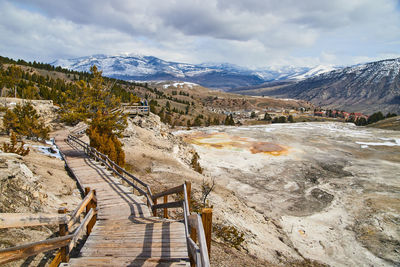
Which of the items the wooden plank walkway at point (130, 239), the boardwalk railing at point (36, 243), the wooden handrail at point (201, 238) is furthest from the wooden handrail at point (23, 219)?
the wooden handrail at point (201, 238)

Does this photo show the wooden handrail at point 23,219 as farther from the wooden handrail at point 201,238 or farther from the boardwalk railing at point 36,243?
the wooden handrail at point 201,238

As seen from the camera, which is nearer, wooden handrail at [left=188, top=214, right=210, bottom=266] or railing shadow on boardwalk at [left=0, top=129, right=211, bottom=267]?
wooden handrail at [left=188, top=214, right=210, bottom=266]

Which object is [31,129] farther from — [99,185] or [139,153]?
[99,185]

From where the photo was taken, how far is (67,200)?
10.7 m

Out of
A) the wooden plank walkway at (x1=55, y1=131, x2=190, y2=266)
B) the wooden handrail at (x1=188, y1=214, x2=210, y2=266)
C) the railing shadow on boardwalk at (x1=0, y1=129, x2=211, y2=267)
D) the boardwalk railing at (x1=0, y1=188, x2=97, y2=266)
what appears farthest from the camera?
the wooden plank walkway at (x1=55, y1=131, x2=190, y2=266)

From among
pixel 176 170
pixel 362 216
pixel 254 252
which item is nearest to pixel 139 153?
pixel 176 170

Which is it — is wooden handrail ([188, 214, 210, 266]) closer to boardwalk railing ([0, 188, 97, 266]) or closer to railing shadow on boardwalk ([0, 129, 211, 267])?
railing shadow on boardwalk ([0, 129, 211, 267])

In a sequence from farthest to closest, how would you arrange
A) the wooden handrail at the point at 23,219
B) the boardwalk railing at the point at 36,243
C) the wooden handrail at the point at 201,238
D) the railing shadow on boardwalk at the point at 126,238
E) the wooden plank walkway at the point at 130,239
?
the wooden plank walkway at the point at 130,239, the railing shadow on boardwalk at the point at 126,238, the wooden handrail at the point at 23,219, the boardwalk railing at the point at 36,243, the wooden handrail at the point at 201,238

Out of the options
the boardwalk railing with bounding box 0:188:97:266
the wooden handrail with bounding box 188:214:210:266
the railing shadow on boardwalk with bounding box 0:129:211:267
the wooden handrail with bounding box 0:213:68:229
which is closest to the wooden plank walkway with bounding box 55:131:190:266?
the railing shadow on boardwalk with bounding box 0:129:211:267

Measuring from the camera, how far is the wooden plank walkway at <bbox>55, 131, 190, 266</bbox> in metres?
5.73

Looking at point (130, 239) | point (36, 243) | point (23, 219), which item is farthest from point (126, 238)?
point (23, 219)

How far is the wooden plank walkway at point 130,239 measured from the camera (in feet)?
18.8

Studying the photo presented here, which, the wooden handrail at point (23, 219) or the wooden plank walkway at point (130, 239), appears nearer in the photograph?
the wooden handrail at point (23, 219)

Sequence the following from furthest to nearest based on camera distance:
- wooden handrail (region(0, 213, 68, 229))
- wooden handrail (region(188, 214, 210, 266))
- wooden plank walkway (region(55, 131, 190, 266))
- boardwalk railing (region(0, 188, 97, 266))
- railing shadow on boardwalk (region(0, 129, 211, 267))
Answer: wooden plank walkway (region(55, 131, 190, 266)) < railing shadow on boardwalk (region(0, 129, 211, 267)) < wooden handrail (region(0, 213, 68, 229)) < boardwalk railing (region(0, 188, 97, 266)) < wooden handrail (region(188, 214, 210, 266))
